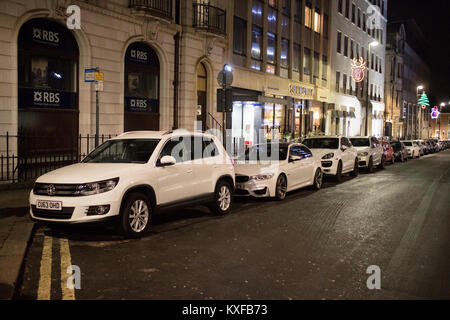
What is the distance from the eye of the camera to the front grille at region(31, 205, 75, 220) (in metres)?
7.07

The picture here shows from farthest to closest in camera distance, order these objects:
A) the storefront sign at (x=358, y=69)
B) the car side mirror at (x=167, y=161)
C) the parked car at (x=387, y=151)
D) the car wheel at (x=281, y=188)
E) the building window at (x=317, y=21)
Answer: the storefront sign at (x=358, y=69), the building window at (x=317, y=21), the parked car at (x=387, y=151), the car wheel at (x=281, y=188), the car side mirror at (x=167, y=161)

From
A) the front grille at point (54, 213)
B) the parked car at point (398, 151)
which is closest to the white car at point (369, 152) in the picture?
the parked car at point (398, 151)

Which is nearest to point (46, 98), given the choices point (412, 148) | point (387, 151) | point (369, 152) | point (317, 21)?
point (369, 152)

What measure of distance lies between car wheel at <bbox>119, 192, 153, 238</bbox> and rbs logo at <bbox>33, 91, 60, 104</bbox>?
889 centimetres

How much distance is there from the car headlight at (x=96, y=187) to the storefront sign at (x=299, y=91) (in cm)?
2585

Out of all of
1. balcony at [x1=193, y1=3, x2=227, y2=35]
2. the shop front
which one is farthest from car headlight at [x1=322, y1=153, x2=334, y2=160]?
balcony at [x1=193, y1=3, x2=227, y2=35]

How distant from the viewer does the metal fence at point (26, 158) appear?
42.0 ft

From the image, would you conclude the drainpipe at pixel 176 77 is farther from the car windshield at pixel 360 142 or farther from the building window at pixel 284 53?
the building window at pixel 284 53

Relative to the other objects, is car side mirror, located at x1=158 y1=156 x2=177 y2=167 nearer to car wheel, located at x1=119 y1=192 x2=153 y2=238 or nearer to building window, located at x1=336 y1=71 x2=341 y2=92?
car wheel, located at x1=119 y1=192 x2=153 y2=238

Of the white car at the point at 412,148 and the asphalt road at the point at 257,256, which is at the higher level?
the white car at the point at 412,148

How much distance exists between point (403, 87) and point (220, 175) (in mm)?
71454

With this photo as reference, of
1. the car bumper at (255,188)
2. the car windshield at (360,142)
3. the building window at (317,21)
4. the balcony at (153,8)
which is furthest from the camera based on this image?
the building window at (317,21)

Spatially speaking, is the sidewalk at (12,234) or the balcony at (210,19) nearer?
the sidewalk at (12,234)

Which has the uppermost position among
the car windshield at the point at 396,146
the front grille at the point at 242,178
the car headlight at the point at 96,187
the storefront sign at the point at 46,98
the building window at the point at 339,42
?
the building window at the point at 339,42
